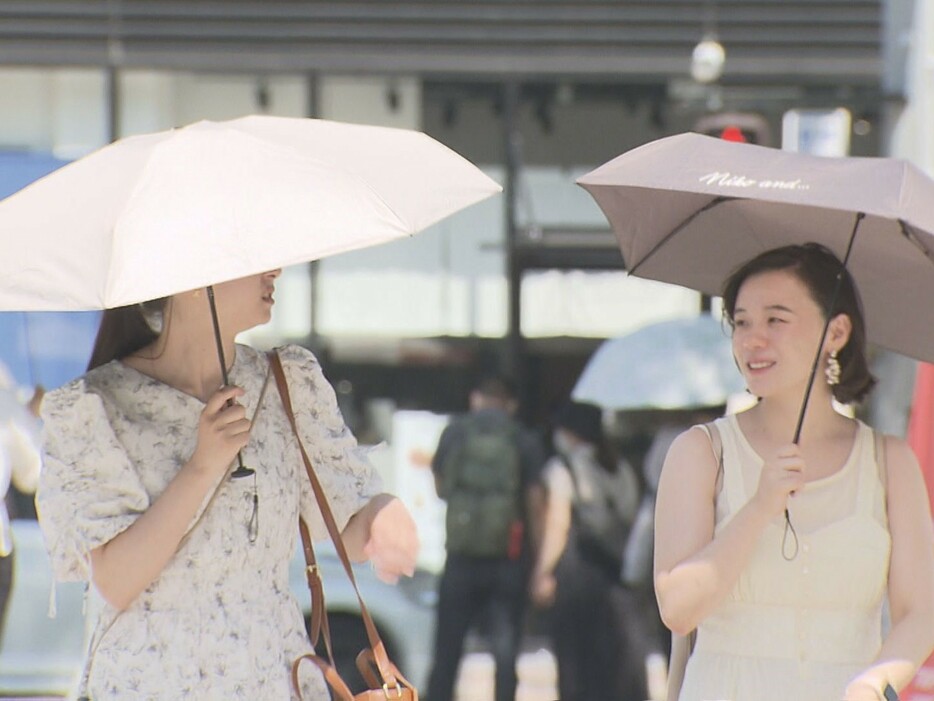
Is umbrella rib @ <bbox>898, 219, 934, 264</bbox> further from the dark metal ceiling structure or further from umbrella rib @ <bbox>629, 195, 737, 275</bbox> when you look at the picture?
the dark metal ceiling structure

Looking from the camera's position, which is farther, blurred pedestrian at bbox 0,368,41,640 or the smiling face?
blurred pedestrian at bbox 0,368,41,640

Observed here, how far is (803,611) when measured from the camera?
3.36 meters

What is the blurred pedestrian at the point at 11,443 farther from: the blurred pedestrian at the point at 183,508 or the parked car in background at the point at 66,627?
the blurred pedestrian at the point at 183,508

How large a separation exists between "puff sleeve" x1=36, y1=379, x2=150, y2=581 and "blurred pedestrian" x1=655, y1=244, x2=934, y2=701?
1092 mm

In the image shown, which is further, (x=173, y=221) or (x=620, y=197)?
(x=620, y=197)

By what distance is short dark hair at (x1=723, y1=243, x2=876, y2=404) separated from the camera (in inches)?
137

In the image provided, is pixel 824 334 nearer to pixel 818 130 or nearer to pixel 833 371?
pixel 833 371

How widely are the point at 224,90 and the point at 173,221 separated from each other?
6499 mm

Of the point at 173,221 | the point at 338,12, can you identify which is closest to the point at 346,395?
the point at 338,12

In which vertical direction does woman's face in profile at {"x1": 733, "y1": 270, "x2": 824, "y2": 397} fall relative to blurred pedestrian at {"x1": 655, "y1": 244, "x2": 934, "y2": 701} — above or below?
above

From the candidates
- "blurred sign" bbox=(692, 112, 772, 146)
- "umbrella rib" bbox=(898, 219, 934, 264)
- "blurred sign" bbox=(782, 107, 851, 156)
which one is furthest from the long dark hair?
"blurred sign" bbox=(782, 107, 851, 156)

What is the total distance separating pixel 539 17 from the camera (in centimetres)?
913

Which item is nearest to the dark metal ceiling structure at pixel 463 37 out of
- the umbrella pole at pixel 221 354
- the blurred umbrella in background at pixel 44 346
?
the blurred umbrella in background at pixel 44 346

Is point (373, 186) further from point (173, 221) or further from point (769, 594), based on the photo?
point (769, 594)
